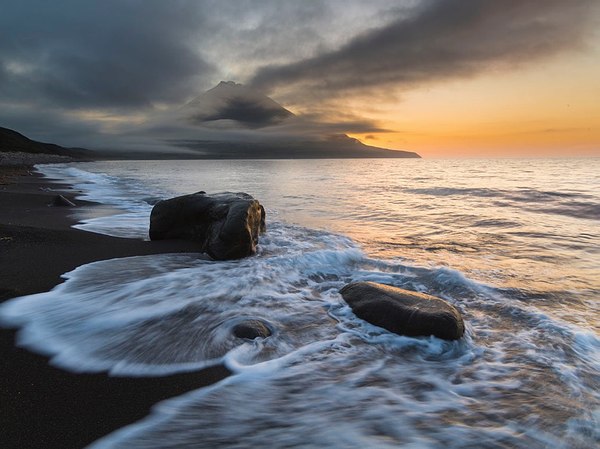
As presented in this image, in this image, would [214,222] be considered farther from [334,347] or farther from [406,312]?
[406,312]

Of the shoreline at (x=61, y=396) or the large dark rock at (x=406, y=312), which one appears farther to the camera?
the large dark rock at (x=406, y=312)

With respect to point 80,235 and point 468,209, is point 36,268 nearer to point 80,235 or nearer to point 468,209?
point 80,235

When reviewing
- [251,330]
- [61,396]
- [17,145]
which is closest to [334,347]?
[251,330]

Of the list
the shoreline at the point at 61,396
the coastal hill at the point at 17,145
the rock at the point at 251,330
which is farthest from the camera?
the coastal hill at the point at 17,145

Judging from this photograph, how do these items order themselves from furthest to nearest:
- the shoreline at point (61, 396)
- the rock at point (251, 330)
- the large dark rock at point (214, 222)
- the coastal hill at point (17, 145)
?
the coastal hill at point (17, 145)
the large dark rock at point (214, 222)
the rock at point (251, 330)
the shoreline at point (61, 396)

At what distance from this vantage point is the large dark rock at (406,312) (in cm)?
414

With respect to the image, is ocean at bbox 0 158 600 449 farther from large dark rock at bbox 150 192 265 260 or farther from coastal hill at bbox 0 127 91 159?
coastal hill at bbox 0 127 91 159

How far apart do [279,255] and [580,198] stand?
18012mm

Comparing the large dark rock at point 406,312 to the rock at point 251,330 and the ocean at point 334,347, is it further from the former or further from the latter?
the rock at point 251,330

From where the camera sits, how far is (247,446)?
8.48ft

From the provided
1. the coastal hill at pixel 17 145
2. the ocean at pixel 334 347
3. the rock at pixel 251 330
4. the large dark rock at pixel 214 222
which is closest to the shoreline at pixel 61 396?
the ocean at pixel 334 347

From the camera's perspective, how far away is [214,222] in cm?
825

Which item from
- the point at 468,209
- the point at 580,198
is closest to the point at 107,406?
the point at 468,209

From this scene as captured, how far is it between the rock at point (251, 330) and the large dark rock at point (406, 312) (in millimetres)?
1306
